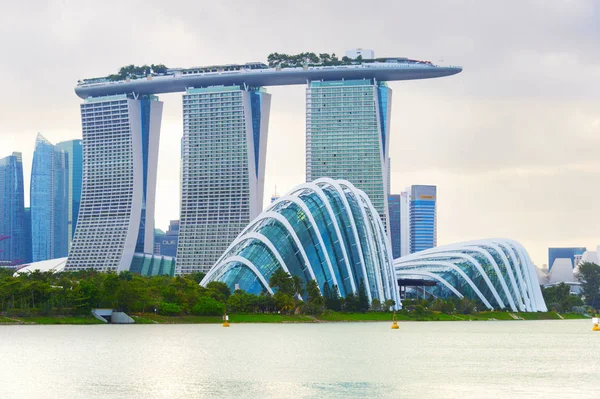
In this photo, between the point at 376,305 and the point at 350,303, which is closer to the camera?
the point at 350,303

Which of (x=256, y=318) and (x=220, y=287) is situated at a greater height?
(x=220, y=287)

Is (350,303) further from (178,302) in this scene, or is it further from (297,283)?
(178,302)

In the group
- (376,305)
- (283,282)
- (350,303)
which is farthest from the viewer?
(376,305)

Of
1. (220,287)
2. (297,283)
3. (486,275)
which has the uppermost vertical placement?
(486,275)

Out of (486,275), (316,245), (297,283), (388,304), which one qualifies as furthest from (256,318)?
(486,275)

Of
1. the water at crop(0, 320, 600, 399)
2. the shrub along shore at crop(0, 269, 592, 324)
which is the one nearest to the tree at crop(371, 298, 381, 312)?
the shrub along shore at crop(0, 269, 592, 324)

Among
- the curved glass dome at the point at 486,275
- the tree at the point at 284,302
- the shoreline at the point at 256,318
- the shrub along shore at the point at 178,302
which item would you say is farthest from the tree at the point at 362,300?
the curved glass dome at the point at 486,275

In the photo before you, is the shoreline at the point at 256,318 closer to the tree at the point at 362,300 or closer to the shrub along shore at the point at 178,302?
the shrub along shore at the point at 178,302
